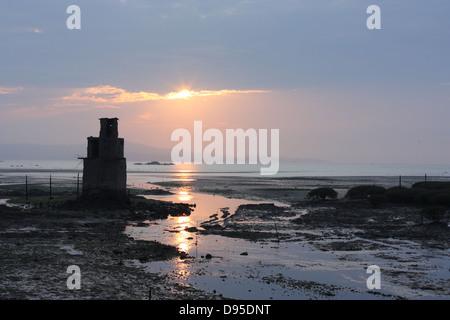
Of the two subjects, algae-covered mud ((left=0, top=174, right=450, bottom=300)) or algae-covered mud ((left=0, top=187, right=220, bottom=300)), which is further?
algae-covered mud ((left=0, top=174, right=450, bottom=300))

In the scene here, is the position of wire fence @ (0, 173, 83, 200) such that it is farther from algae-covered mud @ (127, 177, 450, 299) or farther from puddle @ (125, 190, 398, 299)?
puddle @ (125, 190, 398, 299)

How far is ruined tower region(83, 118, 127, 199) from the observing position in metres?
42.5

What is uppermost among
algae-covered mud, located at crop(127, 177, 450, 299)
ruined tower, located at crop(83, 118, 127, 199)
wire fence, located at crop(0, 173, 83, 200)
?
ruined tower, located at crop(83, 118, 127, 199)

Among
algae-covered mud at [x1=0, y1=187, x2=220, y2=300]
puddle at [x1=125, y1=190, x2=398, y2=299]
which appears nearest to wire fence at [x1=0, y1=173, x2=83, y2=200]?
algae-covered mud at [x1=0, y1=187, x2=220, y2=300]

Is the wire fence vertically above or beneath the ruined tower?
beneath

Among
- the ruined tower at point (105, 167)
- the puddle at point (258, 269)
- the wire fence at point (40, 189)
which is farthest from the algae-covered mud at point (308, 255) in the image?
the wire fence at point (40, 189)

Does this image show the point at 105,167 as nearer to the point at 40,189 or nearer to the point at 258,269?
the point at 258,269

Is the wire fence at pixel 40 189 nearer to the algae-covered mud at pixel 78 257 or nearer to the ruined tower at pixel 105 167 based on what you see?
the ruined tower at pixel 105 167

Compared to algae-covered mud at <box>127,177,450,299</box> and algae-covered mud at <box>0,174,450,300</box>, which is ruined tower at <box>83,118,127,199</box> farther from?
algae-covered mud at <box>127,177,450,299</box>

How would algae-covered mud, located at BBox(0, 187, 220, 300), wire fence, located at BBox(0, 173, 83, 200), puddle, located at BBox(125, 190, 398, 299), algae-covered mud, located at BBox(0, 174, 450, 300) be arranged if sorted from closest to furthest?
algae-covered mud, located at BBox(0, 187, 220, 300) < algae-covered mud, located at BBox(0, 174, 450, 300) < puddle, located at BBox(125, 190, 398, 299) < wire fence, located at BBox(0, 173, 83, 200)

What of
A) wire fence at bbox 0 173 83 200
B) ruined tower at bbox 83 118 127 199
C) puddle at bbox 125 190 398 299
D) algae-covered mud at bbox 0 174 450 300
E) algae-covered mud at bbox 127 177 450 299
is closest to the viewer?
algae-covered mud at bbox 0 174 450 300

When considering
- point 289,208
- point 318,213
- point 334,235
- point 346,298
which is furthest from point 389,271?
point 289,208

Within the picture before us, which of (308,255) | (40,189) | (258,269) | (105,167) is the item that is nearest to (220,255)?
(258,269)

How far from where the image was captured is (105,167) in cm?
4259
